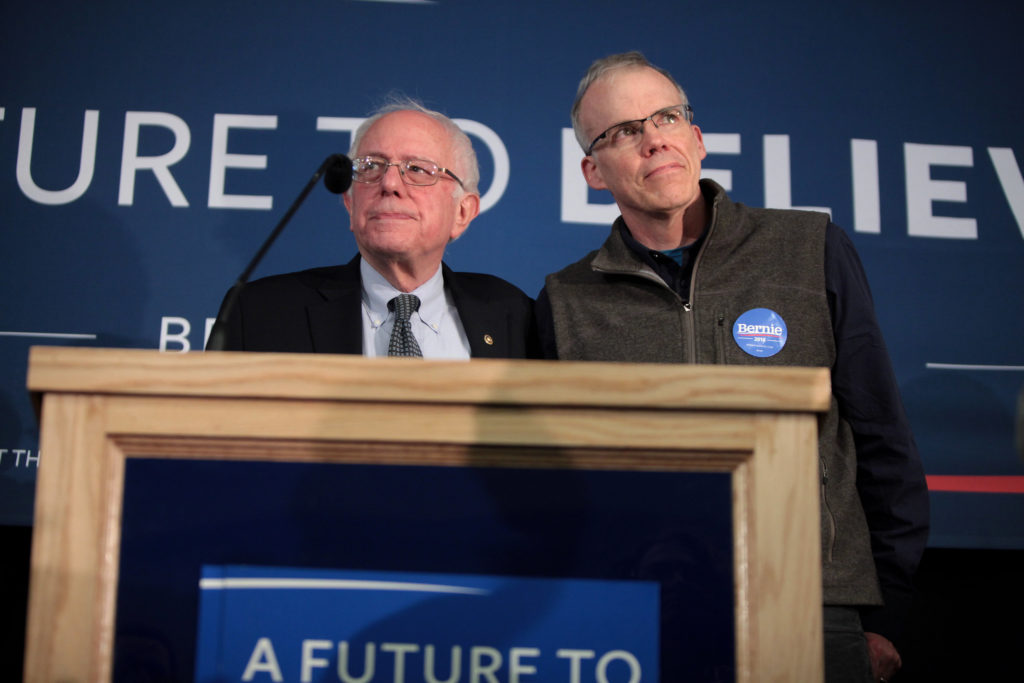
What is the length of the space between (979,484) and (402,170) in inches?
53.5

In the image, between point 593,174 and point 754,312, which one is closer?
point 754,312

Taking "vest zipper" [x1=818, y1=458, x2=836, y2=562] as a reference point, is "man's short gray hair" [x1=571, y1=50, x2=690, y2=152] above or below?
above

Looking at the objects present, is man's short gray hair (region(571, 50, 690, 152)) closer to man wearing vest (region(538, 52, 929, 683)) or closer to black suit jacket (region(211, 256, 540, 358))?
man wearing vest (region(538, 52, 929, 683))

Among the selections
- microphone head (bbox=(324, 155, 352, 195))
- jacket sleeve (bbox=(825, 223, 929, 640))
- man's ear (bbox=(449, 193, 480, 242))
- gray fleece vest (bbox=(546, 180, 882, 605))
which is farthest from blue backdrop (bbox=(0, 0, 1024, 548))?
microphone head (bbox=(324, 155, 352, 195))

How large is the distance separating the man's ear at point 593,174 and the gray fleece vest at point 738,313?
10 cm

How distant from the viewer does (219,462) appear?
0.78m

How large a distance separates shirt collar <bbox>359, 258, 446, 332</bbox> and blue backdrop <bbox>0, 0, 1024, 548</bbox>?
15.3 inches

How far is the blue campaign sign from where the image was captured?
0.75 meters

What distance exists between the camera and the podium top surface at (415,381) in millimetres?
777

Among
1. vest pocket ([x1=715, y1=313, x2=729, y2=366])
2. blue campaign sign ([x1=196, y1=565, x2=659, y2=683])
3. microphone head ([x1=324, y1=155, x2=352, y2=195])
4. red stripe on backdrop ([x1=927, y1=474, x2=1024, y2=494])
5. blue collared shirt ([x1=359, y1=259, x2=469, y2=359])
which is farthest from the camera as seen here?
red stripe on backdrop ([x1=927, y1=474, x2=1024, y2=494])

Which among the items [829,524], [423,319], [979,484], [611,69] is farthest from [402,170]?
[979,484]

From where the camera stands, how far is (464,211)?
192cm

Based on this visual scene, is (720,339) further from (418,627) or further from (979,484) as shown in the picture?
(979,484)

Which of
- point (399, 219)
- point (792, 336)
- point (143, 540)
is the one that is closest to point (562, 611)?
point (143, 540)
